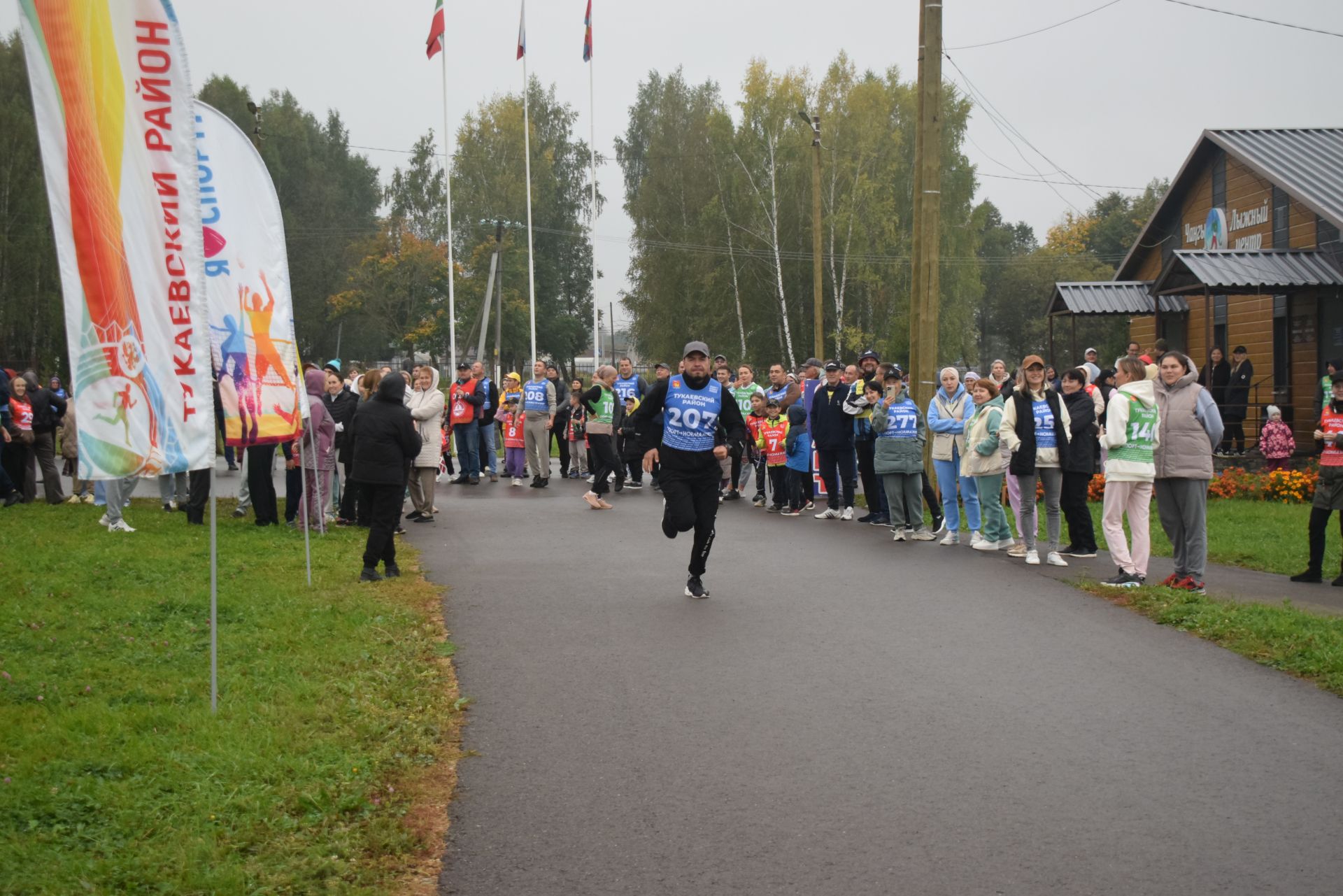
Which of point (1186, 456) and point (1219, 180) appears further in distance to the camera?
point (1219, 180)

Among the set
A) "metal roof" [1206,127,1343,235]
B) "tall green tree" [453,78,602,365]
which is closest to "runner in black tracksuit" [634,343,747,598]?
"metal roof" [1206,127,1343,235]

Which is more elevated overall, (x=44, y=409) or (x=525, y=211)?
(x=525, y=211)

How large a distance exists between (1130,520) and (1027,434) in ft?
6.35

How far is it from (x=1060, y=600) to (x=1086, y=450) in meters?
3.06

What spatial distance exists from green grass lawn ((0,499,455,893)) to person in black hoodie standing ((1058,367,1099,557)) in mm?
6550

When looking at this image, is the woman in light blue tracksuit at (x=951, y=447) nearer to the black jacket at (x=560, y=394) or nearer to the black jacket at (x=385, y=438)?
the black jacket at (x=385, y=438)

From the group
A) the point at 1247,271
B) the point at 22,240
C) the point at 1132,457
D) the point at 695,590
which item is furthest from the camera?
the point at 22,240

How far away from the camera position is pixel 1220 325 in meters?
28.7

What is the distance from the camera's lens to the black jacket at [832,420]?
16281 mm

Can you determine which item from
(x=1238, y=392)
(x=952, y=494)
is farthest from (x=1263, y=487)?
(x=952, y=494)

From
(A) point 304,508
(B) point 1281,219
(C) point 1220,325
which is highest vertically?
(B) point 1281,219

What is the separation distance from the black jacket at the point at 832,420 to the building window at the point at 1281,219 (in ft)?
47.2

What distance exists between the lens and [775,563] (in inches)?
490

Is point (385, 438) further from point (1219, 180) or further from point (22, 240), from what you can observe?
point (22, 240)
